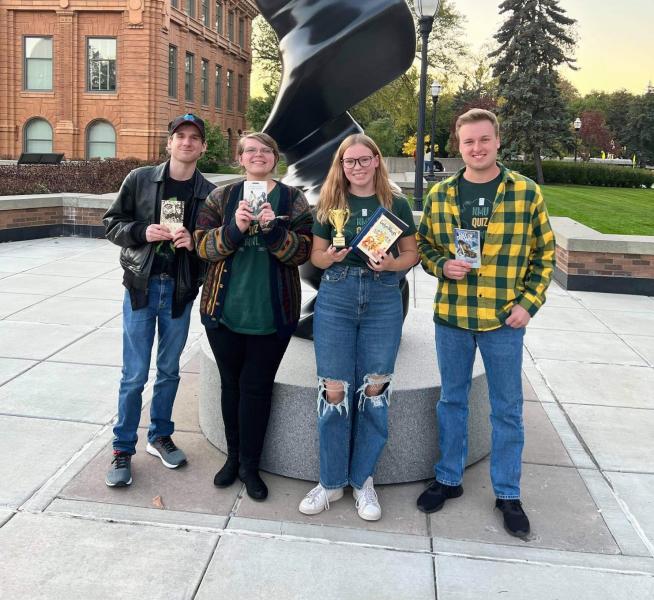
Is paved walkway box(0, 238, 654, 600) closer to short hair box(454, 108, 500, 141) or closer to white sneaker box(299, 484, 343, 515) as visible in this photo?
white sneaker box(299, 484, 343, 515)

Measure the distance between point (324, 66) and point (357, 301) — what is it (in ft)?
6.87

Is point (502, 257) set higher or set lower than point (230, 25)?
lower

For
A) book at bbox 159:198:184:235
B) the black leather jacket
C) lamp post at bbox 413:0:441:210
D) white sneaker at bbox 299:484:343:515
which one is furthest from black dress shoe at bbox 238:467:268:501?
lamp post at bbox 413:0:441:210

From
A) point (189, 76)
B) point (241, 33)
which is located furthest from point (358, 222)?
point (241, 33)

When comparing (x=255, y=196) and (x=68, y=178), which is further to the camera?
(x=68, y=178)

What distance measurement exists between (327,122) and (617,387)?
326cm

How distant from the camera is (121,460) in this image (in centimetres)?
381

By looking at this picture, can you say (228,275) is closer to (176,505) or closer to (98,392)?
(176,505)

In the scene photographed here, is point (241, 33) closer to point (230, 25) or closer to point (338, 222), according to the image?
point (230, 25)

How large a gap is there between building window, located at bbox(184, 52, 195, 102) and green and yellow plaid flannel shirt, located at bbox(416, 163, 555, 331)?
126 ft

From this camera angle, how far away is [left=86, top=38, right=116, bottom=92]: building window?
34.6m

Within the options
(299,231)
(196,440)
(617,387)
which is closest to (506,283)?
(299,231)

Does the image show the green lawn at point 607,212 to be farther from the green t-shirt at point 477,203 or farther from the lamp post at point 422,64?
the green t-shirt at point 477,203

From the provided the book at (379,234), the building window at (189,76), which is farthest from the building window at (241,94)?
the book at (379,234)
